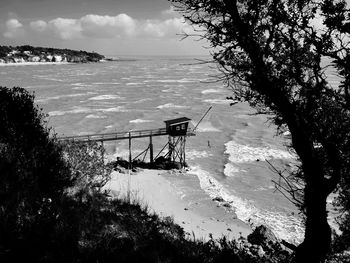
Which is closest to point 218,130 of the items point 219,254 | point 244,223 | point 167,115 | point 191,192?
point 167,115

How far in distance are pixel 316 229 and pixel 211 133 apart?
37.9 metres

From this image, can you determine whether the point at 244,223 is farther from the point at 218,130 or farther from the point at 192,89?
the point at 192,89

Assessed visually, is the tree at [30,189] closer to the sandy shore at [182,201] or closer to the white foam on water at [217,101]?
the sandy shore at [182,201]

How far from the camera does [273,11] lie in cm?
765

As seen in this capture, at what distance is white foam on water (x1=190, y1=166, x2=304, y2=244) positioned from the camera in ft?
68.0

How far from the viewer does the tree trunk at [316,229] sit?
7.93m

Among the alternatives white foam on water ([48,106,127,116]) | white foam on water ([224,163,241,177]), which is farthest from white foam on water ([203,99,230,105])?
white foam on water ([224,163,241,177])

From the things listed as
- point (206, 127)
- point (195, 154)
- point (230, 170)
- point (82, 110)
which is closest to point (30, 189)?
point (230, 170)

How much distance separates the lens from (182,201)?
24531 mm

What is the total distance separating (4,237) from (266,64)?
7510mm

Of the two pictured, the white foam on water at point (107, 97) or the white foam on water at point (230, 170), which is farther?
the white foam on water at point (107, 97)

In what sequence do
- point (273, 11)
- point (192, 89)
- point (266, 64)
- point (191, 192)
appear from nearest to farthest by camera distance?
point (273, 11), point (266, 64), point (191, 192), point (192, 89)

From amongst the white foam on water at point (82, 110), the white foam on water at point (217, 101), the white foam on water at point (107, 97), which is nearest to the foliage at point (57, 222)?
the white foam on water at point (82, 110)

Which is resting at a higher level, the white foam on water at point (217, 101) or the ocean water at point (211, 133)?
the white foam on water at point (217, 101)
